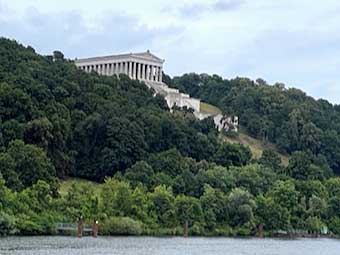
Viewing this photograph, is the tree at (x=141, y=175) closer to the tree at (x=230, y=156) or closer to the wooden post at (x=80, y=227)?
the tree at (x=230, y=156)

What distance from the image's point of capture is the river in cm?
7206

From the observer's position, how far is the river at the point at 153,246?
72.1 metres

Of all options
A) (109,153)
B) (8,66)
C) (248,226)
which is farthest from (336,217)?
(8,66)

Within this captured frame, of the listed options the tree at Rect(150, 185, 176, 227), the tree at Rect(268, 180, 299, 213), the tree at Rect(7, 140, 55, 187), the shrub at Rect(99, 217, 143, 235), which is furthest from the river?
the tree at Rect(7, 140, 55, 187)

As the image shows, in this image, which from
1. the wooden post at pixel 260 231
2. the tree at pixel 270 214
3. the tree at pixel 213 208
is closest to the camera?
the tree at pixel 213 208

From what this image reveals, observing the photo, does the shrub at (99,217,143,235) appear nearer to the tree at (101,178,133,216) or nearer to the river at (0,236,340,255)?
the tree at (101,178,133,216)

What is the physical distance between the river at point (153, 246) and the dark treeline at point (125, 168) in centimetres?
615

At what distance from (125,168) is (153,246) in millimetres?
58789

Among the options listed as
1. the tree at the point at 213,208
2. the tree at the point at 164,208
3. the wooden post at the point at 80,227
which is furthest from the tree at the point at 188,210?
the wooden post at the point at 80,227

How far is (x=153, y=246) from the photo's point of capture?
8356 cm

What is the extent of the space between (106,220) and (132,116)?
49790 millimetres

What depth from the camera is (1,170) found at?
107188 mm

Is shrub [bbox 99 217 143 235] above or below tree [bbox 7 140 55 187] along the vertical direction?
below

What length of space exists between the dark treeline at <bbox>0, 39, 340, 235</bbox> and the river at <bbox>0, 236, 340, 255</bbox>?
20.2ft
